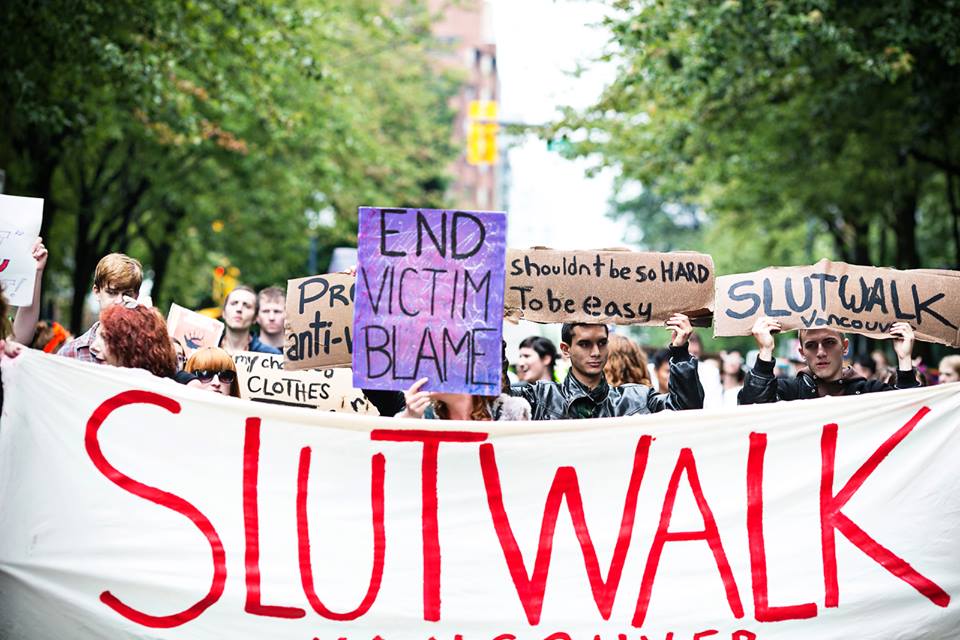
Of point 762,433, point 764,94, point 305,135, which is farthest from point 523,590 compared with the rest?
point 305,135

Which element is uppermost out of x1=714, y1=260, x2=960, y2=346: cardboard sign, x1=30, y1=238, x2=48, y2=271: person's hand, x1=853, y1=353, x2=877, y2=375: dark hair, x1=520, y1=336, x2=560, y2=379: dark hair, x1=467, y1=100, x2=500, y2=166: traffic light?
x1=467, y1=100, x2=500, y2=166: traffic light

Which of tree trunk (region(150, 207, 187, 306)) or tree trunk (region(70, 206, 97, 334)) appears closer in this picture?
tree trunk (region(70, 206, 97, 334))

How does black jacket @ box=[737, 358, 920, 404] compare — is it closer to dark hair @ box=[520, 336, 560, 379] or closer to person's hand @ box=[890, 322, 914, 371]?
person's hand @ box=[890, 322, 914, 371]

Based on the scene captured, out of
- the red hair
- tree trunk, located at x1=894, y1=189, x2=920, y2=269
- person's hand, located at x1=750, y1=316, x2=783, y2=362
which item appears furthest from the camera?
tree trunk, located at x1=894, y1=189, x2=920, y2=269

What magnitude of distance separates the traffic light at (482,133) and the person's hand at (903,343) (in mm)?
11461

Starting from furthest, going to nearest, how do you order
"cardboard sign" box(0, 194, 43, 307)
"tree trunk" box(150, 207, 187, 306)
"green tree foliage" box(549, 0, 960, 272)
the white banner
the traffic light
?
"tree trunk" box(150, 207, 187, 306), the traffic light, "green tree foliage" box(549, 0, 960, 272), "cardboard sign" box(0, 194, 43, 307), the white banner

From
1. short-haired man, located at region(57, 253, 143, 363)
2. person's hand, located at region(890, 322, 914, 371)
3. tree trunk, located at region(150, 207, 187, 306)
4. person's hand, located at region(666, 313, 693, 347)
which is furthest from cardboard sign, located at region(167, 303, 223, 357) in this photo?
tree trunk, located at region(150, 207, 187, 306)

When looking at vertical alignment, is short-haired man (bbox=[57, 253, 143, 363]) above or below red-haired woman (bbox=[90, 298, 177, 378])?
above

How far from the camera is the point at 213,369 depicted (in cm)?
563

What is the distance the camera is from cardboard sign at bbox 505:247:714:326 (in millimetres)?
5316

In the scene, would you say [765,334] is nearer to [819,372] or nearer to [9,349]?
[819,372]

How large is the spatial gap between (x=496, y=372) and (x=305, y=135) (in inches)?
584

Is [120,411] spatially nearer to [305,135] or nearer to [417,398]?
[417,398]

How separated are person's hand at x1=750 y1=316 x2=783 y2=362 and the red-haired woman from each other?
2.36 m
